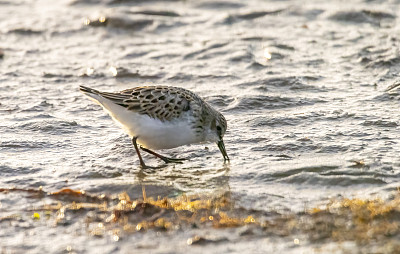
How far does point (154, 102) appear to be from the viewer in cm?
782

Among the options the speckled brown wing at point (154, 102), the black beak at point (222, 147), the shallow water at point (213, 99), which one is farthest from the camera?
the black beak at point (222, 147)

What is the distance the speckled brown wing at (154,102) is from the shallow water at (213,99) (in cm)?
64

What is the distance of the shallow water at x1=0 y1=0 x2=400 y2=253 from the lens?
272 inches

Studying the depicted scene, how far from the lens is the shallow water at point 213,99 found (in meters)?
6.90

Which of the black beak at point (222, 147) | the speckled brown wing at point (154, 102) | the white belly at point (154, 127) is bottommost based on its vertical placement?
the black beak at point (222, 147)

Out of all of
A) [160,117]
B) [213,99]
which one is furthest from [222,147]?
[213,99]

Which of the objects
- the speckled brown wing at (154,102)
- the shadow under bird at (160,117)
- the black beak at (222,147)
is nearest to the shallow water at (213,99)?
the black beak at (222,147)

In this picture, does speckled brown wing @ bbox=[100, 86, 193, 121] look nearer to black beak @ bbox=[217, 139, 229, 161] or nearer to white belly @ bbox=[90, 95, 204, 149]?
white belly @ bbox=[90, 95, 204, 149]

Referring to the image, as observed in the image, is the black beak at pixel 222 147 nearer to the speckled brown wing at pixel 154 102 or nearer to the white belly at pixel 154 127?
the white belly at pixel 154 127

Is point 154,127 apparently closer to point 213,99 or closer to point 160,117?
point 160,117

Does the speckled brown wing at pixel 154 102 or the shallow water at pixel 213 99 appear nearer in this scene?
the shallow water at pixel 213 99

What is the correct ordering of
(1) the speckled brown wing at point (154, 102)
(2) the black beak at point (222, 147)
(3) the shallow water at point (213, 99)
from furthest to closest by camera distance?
(2) the black beak at point (222, 147), (1) the speckled brown wing at point (154, 102), (3) the shallow water at point (213, 99)

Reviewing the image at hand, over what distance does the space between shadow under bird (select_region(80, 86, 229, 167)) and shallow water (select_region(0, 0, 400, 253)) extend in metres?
0.32

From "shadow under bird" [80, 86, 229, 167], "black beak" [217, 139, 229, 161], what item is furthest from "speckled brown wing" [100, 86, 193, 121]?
"black beak" [217, 139, 229, 161]
